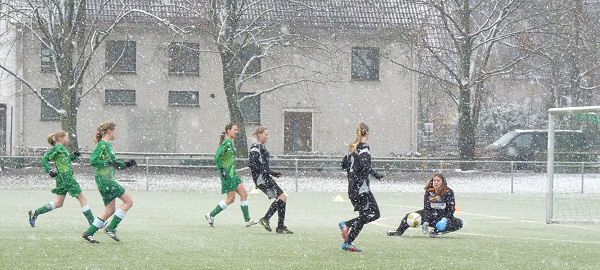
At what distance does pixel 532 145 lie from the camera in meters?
41.7

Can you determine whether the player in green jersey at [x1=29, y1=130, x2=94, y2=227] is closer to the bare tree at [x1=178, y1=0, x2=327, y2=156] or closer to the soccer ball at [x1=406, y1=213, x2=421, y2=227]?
the soccer ball at [x1=406, y1=213, x2=421, y2=227]

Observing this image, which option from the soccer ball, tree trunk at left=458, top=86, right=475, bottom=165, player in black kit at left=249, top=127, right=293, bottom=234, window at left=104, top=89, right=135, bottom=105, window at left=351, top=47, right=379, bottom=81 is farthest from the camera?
window at left=351, top=47, right=379, bottom=81

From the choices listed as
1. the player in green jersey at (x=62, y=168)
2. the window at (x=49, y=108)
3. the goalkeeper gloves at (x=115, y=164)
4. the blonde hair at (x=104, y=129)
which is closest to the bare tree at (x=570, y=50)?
the window at (x=49, y=108)

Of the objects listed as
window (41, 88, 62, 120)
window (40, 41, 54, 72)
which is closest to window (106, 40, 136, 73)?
window (40, 41, 54, 72)

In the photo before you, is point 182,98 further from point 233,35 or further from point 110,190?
point 110,190

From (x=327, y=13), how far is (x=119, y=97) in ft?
35.5

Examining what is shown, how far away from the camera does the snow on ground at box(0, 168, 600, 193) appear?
30125 millimetres

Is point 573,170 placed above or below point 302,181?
above

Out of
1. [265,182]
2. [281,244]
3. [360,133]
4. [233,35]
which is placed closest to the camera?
[360,133]

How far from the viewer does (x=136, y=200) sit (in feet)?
81.5

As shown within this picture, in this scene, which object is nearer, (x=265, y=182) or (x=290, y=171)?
(x=265, y=182)

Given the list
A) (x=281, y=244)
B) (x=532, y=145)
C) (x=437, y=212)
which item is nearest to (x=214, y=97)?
(x=532, y=145)

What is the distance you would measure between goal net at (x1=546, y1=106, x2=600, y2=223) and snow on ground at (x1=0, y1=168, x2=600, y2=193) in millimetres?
148

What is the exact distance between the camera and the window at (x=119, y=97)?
47.0 metres
